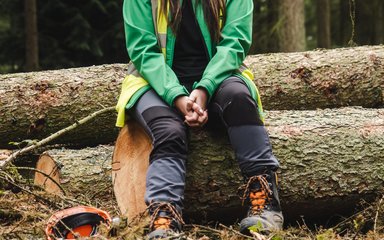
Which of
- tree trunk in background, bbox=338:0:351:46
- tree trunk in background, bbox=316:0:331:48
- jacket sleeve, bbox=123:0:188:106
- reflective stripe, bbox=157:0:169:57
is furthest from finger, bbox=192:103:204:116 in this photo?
tree trunk in background, bbox=338:0:351:46

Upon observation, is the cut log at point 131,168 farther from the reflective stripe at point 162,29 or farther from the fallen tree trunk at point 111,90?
the fallen tree trunk at point 111,90

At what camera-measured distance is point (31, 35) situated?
11.0m

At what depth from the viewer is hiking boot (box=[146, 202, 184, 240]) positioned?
10.5ft

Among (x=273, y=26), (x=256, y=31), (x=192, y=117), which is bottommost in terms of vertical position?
(x=256, y=31)

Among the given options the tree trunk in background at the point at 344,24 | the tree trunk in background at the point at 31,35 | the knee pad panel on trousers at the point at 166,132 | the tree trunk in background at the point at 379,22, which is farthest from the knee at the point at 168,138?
the tree trunk in background at the point at 344,24

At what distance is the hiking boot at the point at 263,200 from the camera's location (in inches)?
133

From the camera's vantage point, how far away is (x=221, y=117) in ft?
12.0

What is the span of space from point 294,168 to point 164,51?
3.83ft

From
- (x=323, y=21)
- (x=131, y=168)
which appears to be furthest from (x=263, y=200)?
(x=323, y=21)

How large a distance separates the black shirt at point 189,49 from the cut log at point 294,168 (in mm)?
465

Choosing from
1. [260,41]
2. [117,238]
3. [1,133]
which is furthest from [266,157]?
[260,41]

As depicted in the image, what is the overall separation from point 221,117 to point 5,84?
2.69 m

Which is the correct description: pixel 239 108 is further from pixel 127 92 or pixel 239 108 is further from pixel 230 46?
pixel 127 92

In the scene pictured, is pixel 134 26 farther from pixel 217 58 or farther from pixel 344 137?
pixel 344 137
